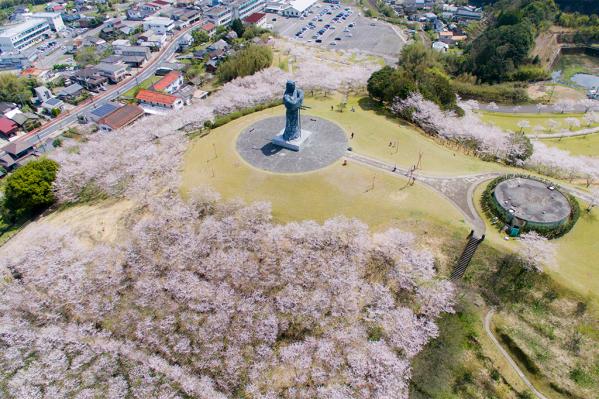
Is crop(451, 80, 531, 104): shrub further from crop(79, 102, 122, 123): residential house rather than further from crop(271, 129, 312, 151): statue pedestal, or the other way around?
crop(79, 102, 122, 123): residential house

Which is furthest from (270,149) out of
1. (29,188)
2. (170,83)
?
(170,83)

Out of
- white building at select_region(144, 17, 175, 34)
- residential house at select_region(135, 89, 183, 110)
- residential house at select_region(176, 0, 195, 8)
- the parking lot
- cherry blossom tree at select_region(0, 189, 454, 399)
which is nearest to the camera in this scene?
cherry blossom tree at select_region(0, 189, 454, 399)

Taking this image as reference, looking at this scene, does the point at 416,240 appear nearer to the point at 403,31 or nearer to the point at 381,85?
the point at 381,85

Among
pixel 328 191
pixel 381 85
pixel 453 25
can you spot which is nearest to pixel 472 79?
pixel 381 85

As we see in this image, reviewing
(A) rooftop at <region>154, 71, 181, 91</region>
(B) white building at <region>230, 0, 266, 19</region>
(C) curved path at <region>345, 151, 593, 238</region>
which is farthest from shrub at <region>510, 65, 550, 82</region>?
(B) white building at <region>230, 0, 266, 19</region>

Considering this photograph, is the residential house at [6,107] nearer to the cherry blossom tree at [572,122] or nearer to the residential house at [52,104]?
the residential house at [52,104]

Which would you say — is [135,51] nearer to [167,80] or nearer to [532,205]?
[167,80]

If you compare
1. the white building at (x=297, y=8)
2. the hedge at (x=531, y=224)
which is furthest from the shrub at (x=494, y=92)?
the white building at (x=297, y=8)
